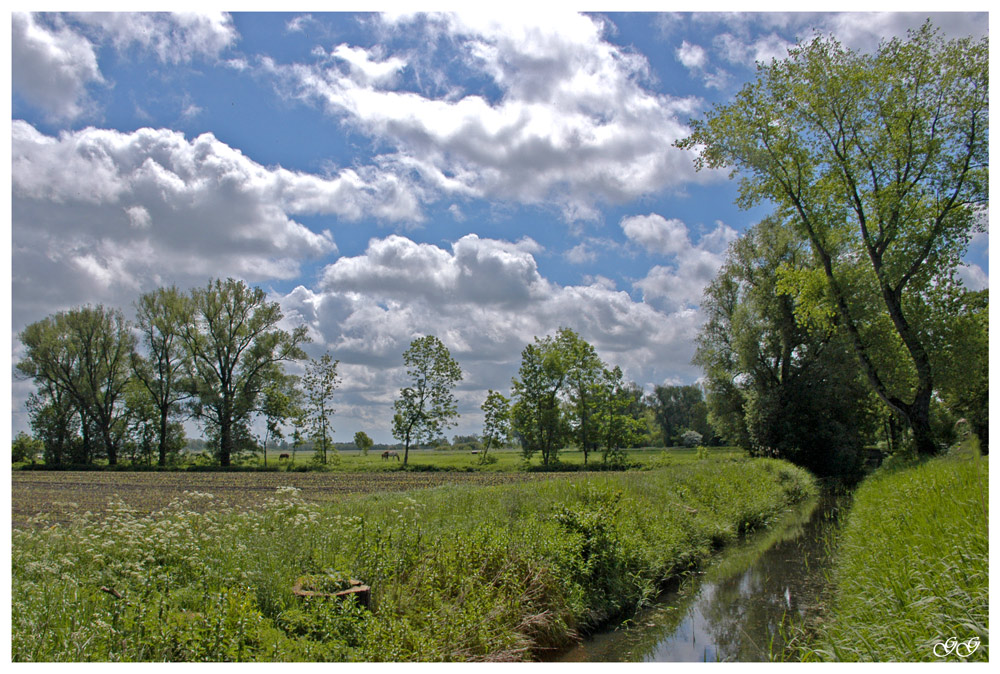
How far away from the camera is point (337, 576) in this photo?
6531mm

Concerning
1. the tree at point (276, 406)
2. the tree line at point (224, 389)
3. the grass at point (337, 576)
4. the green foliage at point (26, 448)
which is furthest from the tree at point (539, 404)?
the green foliage at point (26, 448)

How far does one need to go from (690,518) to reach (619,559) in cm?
454

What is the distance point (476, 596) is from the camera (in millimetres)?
7336

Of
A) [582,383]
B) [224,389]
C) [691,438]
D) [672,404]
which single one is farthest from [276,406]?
[672,404]

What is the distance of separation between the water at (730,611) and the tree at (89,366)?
51.7 metres

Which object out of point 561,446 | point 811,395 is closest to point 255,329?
point 561,446

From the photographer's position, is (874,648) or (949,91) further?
(949,91)

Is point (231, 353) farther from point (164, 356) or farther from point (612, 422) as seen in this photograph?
point (612, 422)

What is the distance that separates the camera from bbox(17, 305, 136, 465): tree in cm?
4684

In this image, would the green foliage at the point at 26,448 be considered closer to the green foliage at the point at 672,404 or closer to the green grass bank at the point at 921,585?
the green grass bank at the point at 921,585

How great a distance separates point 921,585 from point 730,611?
14.1 ft

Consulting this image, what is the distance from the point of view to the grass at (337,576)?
500 cm

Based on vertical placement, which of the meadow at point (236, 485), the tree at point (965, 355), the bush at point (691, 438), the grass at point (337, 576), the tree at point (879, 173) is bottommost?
the bush at point (691, 438)
